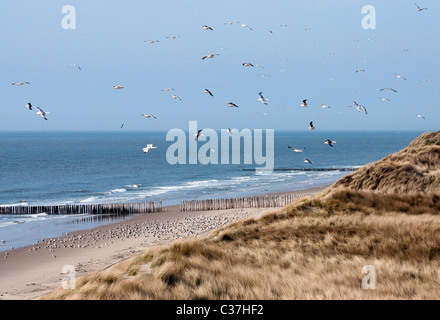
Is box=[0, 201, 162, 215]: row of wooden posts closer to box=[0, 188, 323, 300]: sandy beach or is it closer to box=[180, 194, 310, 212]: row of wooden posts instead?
box=[0, 188, 323, 300]: sandy beach

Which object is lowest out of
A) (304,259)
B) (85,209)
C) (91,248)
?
(85,209)

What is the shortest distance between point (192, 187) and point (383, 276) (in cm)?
6239

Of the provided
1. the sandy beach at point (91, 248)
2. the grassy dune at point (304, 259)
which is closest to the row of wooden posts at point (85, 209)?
the sandy beach at point (91, 248)

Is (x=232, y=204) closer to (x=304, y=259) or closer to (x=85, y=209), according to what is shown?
(x=85, y=209)

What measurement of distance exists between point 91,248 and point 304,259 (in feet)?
67.3

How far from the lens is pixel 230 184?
254ft

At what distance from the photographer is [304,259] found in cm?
1438

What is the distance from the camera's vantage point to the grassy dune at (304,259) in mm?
11164

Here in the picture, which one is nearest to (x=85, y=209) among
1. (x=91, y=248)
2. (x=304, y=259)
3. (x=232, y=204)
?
(x=232, y=204)

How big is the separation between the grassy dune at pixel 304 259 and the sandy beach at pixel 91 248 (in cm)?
603
